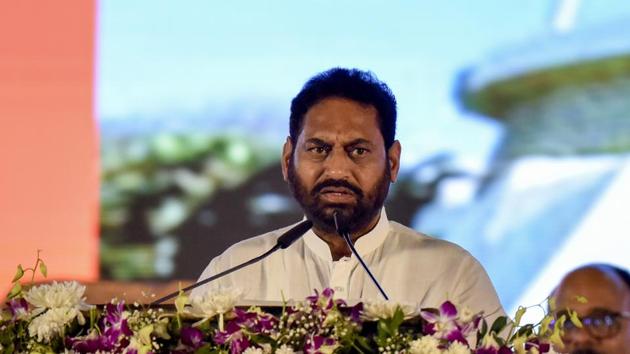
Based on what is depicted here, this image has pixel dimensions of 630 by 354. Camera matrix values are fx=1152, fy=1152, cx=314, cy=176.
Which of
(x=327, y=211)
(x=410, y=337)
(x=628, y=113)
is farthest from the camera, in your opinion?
(x=628, y=113)

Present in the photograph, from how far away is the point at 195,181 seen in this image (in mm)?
4672

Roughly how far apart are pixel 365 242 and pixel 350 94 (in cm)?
41

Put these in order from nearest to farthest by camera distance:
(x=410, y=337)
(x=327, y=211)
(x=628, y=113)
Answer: (x=410, y=337), (x=327, y=211), (x=628, y=113)

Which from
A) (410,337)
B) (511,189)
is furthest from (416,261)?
(511,189)

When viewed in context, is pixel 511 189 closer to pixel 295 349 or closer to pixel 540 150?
pixel 540 150

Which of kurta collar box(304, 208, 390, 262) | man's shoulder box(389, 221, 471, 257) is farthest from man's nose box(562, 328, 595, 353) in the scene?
kurta collar box(304, 208, 390, 262)

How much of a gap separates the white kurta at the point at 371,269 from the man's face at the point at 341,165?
114mm

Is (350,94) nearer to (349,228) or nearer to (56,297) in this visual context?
(349,228)

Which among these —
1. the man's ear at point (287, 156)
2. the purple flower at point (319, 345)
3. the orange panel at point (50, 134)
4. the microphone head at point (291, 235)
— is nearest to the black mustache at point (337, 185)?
the man's ear at point (287, 156)

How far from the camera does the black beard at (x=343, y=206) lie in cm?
292

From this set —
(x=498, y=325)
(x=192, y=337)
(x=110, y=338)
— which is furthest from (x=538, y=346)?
(x=110, y=338)

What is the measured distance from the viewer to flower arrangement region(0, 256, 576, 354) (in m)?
2.00

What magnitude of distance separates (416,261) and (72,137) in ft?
6.64

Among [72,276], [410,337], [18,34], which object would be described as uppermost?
[18,34]
